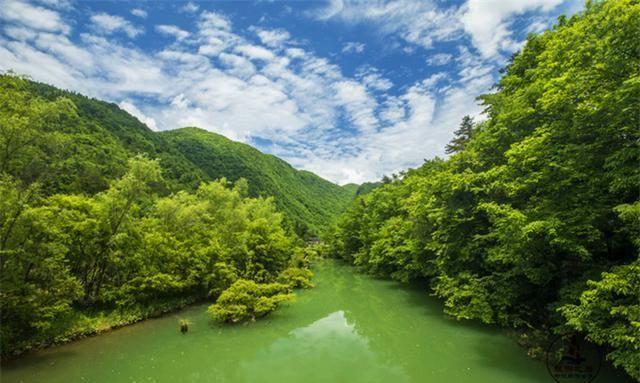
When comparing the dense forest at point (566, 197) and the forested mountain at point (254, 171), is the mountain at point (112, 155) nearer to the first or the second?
the forested mountain at point (254, 171)

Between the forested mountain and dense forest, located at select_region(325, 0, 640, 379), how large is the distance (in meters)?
70.6

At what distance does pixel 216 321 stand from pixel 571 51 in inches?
730

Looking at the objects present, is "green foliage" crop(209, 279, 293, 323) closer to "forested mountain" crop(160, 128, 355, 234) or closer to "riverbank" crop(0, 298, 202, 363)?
"riverbank" crop(0, 298, 202, 363)

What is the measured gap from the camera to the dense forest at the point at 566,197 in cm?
732

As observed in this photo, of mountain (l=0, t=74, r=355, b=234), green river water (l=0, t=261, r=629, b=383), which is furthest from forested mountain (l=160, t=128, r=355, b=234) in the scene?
green river water (l=0, t=261, r=629, b=383)

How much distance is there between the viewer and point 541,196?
1048 centimetres

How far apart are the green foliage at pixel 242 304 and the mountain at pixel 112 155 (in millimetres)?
9055

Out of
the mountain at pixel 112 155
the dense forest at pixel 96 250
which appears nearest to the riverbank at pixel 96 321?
the dense forest at pixel 96 250

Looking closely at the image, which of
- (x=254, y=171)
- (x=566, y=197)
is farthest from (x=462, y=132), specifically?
(x=254, y=171)

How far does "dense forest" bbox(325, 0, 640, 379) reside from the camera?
24.0 feet

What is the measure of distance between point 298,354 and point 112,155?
57247 mm

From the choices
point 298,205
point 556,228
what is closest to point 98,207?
point 556,228

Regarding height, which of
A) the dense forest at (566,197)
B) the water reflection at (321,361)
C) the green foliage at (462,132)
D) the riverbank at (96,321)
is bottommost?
the riverbank at (96,321)

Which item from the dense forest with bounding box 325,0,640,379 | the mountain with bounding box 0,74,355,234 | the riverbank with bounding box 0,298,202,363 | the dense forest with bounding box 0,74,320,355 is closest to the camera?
the dense forest with bounding box 325,0,640,379
